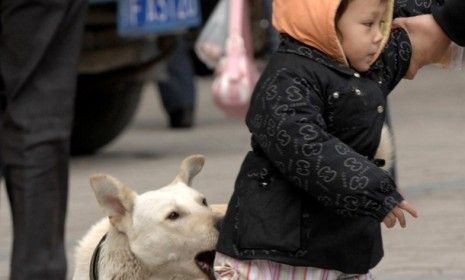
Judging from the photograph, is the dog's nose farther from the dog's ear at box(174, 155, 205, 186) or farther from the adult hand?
the adult hand

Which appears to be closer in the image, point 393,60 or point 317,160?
point 317,160

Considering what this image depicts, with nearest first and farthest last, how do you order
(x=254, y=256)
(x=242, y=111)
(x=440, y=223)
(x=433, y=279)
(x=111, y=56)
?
(x=254, y=256) → (x=433, y=279) → (x=440, y=223) → (x=242, y=111) → (x=111, y=56)

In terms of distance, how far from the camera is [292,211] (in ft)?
13.2

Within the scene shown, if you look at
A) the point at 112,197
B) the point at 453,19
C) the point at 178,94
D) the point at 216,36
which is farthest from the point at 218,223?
the point at 178,94

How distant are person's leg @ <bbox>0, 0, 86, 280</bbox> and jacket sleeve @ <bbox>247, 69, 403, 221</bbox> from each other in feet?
5.71

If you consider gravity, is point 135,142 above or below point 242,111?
below

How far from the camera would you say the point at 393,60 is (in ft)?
13.9

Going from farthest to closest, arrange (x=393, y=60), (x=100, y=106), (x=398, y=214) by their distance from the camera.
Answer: (x=100, y=106), (x=393, y=60), (x=398, y=214)

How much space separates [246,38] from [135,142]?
3.14 meters

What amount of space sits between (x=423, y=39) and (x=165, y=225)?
0.85 meters

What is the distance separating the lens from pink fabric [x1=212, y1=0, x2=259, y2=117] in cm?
764

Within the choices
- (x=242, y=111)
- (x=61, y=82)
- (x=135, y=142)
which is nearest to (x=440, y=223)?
(x=242, y=111)

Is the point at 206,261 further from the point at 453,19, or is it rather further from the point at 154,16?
the point at 154,16

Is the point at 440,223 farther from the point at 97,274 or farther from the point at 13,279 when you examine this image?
the point at 97,274
